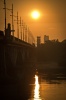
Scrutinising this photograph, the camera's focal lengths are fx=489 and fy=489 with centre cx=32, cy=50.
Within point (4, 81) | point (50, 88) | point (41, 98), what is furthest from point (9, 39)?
point (41, 98)

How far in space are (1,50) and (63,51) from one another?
11941 cm

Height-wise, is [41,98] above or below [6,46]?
below

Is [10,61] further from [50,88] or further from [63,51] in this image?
[63,51]

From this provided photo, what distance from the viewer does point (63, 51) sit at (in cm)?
19450

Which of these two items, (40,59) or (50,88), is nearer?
(50,88)

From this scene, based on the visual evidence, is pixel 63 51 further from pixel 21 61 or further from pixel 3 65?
pixel 3 65

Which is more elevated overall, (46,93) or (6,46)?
(6,46)

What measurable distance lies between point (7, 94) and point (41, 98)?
5721mm

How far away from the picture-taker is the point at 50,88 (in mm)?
65250

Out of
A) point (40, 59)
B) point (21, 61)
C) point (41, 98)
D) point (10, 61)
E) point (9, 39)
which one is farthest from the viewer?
point (40, 59)

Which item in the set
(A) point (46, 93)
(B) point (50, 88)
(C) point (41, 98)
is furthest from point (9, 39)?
(C) point (41, 98)

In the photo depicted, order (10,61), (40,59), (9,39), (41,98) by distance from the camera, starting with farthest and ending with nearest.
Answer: (40,59) → (10,61) → (9,39) → (41,98)

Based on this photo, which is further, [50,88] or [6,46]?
[6,46]

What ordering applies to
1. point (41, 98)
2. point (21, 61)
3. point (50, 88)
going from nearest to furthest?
point (41, 98) < point (50, 88) < point (21, 61)
